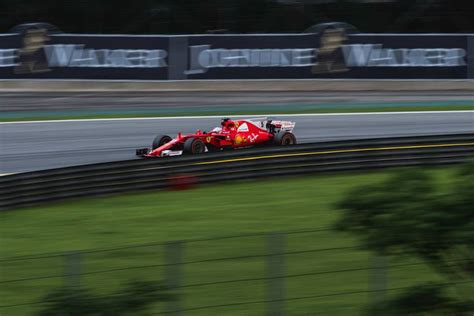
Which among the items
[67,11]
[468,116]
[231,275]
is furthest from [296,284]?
[67,11]

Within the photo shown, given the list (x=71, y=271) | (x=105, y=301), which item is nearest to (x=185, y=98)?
(x=71, y=271)

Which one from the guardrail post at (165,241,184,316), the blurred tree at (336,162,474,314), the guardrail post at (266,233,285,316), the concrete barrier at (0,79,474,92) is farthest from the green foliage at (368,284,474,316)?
the concrete barrier at (0,79,474,92)

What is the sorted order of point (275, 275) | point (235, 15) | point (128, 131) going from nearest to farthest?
point (275, 275) < point (128, 131) < point (235, 15)

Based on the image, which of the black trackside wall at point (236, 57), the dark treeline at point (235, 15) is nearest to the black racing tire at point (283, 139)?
the black trackside wall at point (236, 57)

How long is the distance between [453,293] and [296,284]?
6.75ft

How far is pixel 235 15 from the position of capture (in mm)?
35156

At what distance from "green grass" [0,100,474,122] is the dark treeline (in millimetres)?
7977

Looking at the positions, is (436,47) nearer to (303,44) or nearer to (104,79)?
(303,44)

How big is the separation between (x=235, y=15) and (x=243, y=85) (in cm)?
588

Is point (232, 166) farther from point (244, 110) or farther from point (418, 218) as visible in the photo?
point (418, 218)

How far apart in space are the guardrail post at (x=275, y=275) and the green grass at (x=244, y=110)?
19073mm

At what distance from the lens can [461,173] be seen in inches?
275

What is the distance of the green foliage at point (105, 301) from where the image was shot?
612cm

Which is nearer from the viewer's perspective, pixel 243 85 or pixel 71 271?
pixel 71 271
